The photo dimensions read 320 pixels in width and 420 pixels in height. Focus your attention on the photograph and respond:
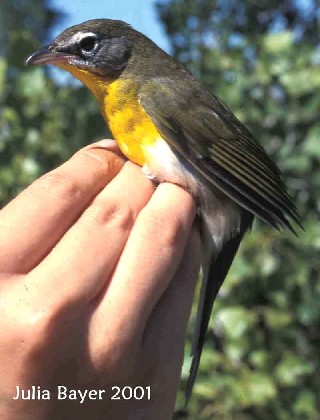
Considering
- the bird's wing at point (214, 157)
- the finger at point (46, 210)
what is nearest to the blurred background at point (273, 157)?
the bird's wing at point (214, 157)

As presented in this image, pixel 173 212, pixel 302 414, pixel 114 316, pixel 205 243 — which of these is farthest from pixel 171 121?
pixel 302 414

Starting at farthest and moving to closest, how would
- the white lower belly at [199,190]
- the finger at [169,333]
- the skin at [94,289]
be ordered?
the white lower belly at [199,190], the finger at [169,333], the skin at [94,289]

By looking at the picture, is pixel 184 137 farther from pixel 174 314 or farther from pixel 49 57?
pixel 174 314

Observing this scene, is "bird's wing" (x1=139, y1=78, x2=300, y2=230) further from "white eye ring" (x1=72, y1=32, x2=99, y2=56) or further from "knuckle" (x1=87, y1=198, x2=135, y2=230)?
"knuckle" (x1=87, y1=198, x2=135, y2=230)

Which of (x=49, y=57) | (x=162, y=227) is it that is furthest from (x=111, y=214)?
(x=49, y=57)

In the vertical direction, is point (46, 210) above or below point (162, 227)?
above

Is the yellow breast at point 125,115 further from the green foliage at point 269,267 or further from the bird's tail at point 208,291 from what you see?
the green foliage at point 269,267

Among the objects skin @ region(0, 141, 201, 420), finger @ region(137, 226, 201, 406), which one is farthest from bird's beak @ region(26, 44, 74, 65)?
finger @ region(137, 226, 201, 406)
